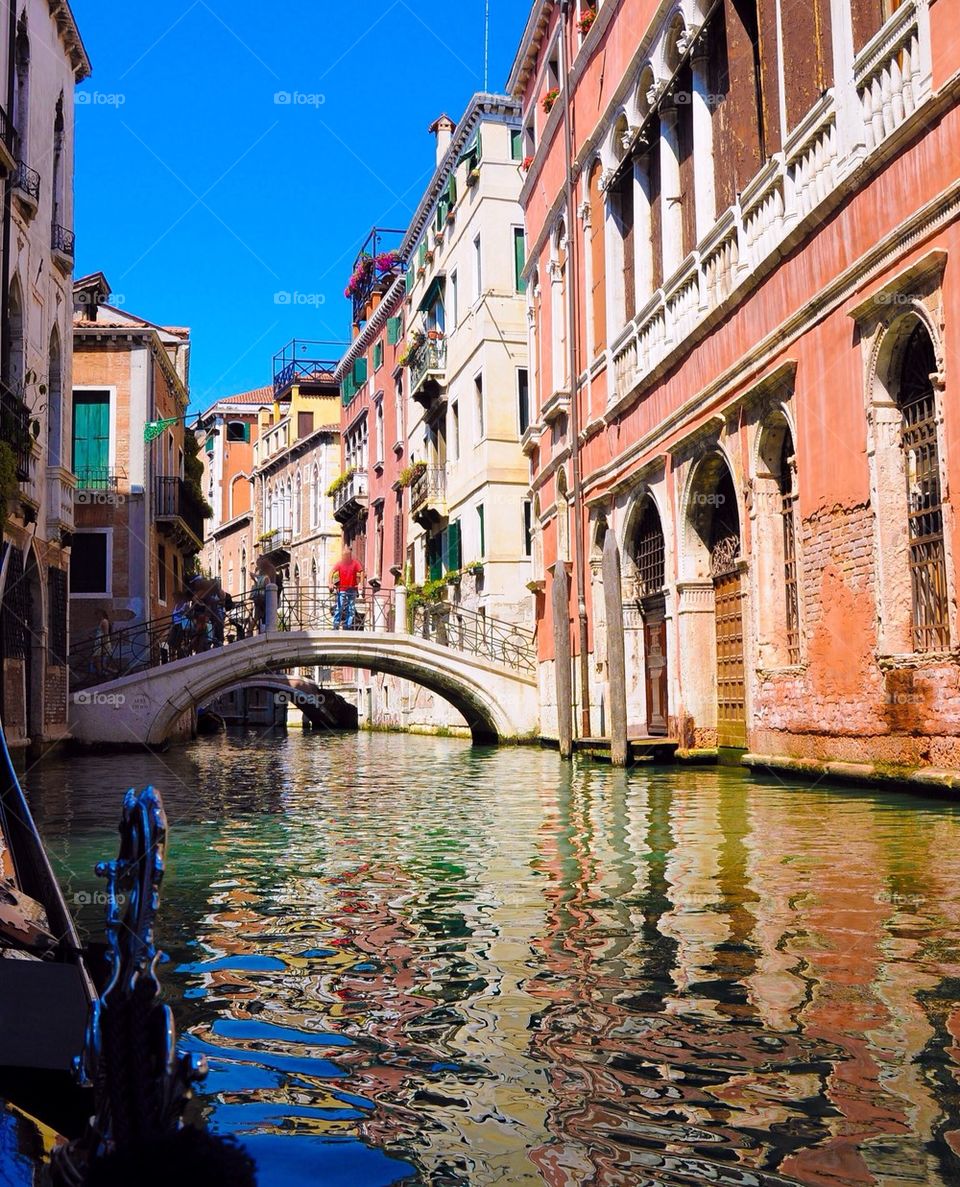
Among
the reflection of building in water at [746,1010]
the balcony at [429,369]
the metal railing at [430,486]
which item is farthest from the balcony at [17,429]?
the balcony at [429,369]

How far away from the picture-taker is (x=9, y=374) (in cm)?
1450

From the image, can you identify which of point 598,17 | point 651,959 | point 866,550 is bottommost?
point 651,959

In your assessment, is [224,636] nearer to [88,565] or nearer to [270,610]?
[270,610]

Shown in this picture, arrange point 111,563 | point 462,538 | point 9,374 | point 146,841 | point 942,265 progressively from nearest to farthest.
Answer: point 146,841
point 942,265
point 9,374
point 111,563
point 462,538

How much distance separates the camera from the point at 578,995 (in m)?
3.30

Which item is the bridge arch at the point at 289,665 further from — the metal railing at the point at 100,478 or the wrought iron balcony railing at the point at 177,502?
the wrought iron balcony railing at the point at 177,502

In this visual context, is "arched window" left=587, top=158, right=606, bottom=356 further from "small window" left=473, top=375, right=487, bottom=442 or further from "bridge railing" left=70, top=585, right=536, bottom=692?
"small window" left=473, top=375, right=487, bottom=442

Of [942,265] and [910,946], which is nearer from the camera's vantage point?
[910,946]

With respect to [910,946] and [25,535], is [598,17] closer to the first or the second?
[25,535]

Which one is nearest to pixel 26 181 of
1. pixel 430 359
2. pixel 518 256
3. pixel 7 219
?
pixel 7 219

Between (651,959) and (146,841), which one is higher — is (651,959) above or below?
below

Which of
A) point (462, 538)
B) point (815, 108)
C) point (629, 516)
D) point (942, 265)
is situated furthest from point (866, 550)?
point (462, 538)

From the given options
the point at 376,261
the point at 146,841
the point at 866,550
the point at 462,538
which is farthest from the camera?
the point at 376,261

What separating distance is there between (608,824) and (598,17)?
10.8 m
